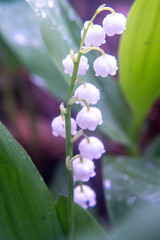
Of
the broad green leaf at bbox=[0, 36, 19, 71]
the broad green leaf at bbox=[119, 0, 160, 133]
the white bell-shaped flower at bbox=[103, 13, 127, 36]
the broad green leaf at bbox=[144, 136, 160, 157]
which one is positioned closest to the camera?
the white bell-shaped flower at bbox=[103, 13, 127, 36]

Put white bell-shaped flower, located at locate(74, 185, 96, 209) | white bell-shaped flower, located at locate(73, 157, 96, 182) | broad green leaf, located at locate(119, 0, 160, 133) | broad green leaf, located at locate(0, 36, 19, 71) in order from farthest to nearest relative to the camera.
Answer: broad green leaf, located at locate(0, 36, 19, 71) < broad green leaf, located at locate(119, 0, 160, 133) < white bell-shaped flower, located at locate(74, 185, 96, 209) < white bell-shaped flower, located at locate(73, 157, 96, 182)

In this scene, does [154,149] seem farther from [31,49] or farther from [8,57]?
[8,57]

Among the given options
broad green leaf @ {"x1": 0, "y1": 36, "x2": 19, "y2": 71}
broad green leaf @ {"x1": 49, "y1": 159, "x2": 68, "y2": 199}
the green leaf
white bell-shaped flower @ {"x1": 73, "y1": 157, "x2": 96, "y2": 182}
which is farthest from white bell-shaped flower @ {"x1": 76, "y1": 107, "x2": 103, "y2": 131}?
broad green leaf @ {"x1": 0, "y1": 36, "x2": 19, "y2": 71}

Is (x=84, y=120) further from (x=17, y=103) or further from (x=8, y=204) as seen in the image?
(x=17, y=103)

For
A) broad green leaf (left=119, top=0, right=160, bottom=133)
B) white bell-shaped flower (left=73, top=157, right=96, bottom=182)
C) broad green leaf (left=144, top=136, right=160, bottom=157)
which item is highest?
broad green leaf (left=119, top=0, right=160, bottom=133)

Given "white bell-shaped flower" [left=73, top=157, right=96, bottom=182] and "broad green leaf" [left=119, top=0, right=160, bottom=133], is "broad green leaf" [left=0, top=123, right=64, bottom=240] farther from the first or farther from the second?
"broad green leaf" [left=119, top=0, right=160, bottom=133]

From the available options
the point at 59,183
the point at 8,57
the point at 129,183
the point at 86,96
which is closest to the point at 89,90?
the point at 86,96

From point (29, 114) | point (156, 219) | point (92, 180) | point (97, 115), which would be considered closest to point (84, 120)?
point (97, 115)

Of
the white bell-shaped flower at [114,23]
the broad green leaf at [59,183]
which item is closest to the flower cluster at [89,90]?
the white bell-shaped flower at [114,23]
